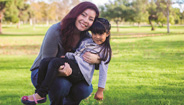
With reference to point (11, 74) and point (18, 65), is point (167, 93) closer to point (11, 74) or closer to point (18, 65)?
point (11, 74)

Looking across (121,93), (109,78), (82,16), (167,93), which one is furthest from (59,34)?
(109,78)

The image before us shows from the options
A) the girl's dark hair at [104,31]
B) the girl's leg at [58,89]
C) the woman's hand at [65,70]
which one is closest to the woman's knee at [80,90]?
the girl's leg at [58,89]

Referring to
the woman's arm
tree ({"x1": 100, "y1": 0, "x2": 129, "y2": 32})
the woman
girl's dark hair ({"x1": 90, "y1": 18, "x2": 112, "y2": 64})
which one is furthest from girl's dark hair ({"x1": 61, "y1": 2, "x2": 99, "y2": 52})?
tree ({"x1": 100, "y1": 0, "x2": 129, "y2": 32})

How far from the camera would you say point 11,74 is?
7.38 metres

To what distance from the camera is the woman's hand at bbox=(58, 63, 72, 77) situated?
2939 mm

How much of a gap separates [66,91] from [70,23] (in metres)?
1.02

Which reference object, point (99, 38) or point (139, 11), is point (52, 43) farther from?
point (139, 11)

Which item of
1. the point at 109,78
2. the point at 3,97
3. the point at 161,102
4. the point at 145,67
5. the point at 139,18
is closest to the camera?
the point at 161,102

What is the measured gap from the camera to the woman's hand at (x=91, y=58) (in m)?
3.19

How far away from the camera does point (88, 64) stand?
3256mm

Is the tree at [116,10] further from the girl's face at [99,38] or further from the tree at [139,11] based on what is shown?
the girl's face at [99,38]

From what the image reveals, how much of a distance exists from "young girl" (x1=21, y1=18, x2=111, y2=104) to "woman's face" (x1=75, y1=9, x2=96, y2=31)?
0.08m

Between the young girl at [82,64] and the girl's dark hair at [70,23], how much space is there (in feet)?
0.63

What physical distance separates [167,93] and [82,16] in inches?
113
